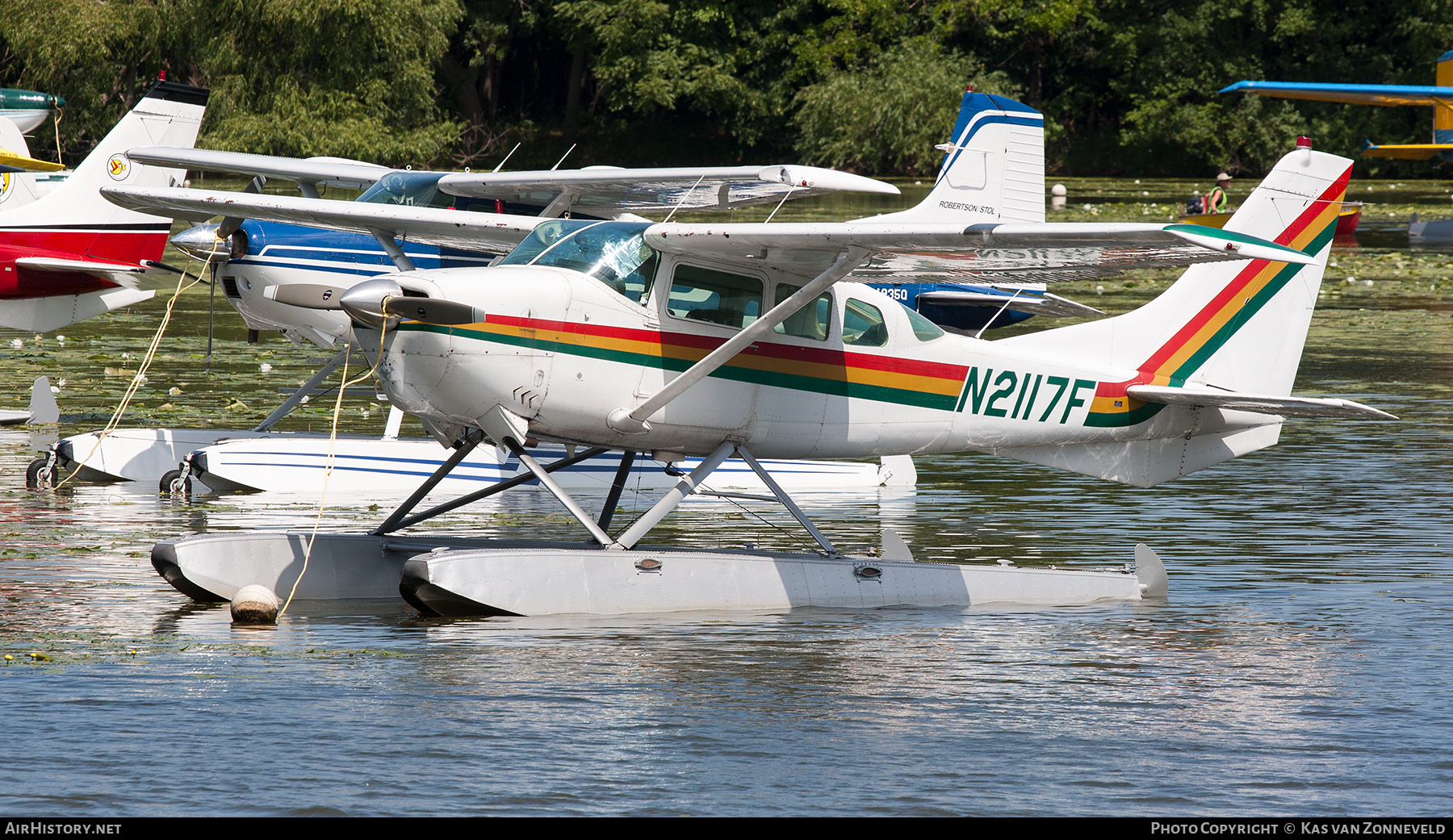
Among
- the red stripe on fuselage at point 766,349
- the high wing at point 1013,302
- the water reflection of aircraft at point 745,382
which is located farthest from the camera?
the high wing at point 1013,302

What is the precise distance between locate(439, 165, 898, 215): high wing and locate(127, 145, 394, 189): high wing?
1282 millimetres

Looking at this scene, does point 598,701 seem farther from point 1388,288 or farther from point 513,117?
point 513,117

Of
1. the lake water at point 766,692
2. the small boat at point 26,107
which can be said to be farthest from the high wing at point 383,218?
the small boat at point 26,107

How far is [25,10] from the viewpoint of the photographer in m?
38.8

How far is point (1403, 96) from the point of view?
116 ft

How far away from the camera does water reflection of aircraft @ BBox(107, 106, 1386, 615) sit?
7.42 m

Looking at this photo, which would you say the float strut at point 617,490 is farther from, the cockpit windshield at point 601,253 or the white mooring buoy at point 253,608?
the white mooring buoy at point 253,608

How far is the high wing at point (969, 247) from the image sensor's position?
690 centimetres

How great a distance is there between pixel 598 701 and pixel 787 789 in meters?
1.20

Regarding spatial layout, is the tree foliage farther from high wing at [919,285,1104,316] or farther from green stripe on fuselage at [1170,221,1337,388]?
green stripe on fuselage at [1170,221,1337,388]

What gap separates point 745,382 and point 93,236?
8.92 m

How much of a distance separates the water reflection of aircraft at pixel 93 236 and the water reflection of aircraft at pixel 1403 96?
24533 mm

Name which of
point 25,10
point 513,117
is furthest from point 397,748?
point 513,117

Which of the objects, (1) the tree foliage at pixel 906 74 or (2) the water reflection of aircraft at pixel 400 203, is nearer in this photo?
(2) the water reflection of aircraft at pixel 400 203
